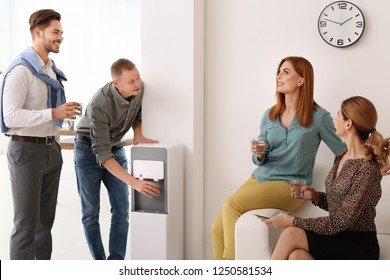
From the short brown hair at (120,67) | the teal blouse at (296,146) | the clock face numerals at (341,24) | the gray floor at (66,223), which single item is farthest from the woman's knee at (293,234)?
the gray floor at (66,223)

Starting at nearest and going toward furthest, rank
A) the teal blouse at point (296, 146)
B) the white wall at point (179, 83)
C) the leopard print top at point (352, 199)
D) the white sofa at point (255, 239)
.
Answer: the leopard print top at point (352, 199), the white sofa at point (255, 239), the teal blouse at point (296, 146), the white wall at point (179, 83)

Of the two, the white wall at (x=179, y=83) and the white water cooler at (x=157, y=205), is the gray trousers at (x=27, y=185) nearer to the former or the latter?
the white water cooler at (x=157, y=205)

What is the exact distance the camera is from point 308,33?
12.5ft

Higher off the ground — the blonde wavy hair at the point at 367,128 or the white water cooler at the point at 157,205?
the blonde wavy hair at the point at 367,128

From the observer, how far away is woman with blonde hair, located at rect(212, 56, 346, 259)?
3457mm

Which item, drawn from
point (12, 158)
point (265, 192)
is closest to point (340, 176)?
point (265, 192)

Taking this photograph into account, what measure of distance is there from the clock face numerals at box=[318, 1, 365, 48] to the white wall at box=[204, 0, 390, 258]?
0.15 feet

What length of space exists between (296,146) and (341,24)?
86 cm

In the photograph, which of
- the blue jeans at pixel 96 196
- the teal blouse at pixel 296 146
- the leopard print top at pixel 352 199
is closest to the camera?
the leopard print top at pixel 352 199

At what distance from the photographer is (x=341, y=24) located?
3688 millimetres

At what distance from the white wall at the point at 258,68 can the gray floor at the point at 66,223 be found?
1136mm

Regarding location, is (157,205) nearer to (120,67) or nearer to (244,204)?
(244,204)

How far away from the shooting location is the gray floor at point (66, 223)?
4.50 m

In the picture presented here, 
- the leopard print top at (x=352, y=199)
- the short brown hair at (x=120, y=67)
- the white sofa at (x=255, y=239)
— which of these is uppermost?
the short brown hair at (x=120, y=67)
